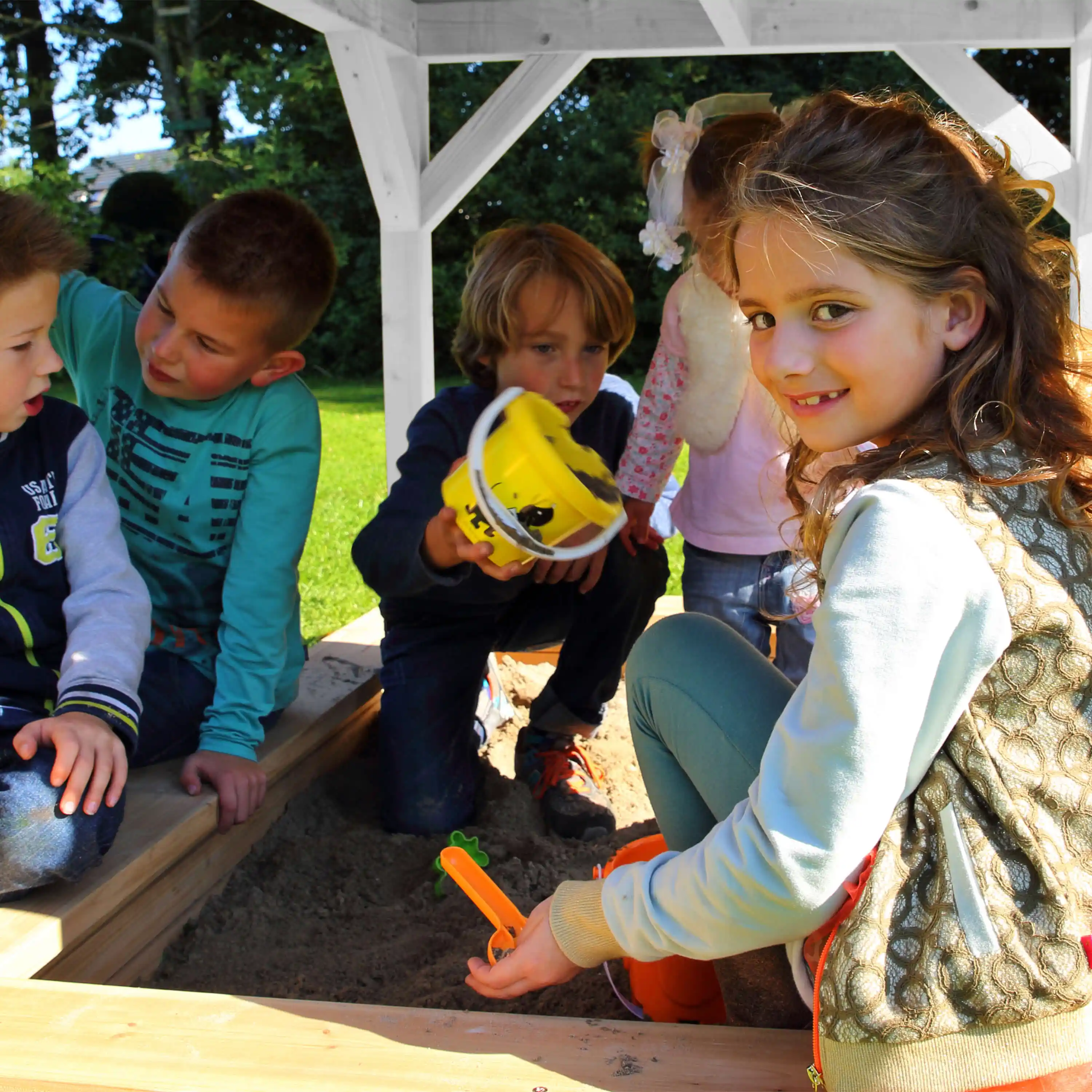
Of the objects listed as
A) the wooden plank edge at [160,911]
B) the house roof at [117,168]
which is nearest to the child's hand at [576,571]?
the wooden plank edge at [160,911]

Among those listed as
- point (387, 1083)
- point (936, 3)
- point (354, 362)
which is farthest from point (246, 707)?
point (354, 362)

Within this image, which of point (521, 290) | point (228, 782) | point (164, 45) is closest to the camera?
point (228, 782)

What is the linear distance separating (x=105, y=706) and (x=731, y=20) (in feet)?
6.66

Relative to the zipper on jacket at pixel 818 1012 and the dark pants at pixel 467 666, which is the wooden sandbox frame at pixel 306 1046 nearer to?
the zipper on jacket at pixel 818 1012

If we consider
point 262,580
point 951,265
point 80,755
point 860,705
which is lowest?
point 262,580

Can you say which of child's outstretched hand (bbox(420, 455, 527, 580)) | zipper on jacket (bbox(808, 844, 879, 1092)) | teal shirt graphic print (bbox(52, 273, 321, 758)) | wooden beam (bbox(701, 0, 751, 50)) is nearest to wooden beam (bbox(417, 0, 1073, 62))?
wooden beam (bbox(701, 0, 751, 50))

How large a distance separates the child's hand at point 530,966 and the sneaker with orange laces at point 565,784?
92cm

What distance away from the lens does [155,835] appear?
1.65 m

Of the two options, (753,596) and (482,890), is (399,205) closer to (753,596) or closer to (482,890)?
(753,596)

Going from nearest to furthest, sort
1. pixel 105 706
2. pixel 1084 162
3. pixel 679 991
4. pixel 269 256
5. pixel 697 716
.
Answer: pixel 697 716, pixel 679 991, pixel 105 706, pixel 269 256, pixel 1084 162

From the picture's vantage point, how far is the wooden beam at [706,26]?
2801 mm

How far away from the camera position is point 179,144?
1518cm

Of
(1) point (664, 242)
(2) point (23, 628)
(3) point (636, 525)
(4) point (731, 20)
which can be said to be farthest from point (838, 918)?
(4) point (731, 20)

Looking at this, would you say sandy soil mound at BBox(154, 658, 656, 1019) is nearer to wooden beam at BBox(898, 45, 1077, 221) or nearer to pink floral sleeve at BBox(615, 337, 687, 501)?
pink floral sleeve at BBox(615, 337, 687, 501)
